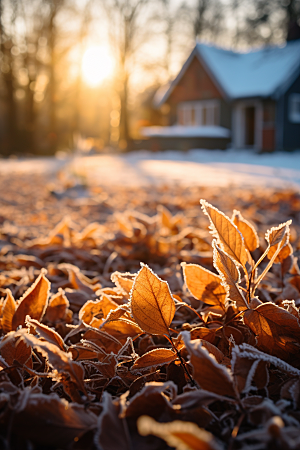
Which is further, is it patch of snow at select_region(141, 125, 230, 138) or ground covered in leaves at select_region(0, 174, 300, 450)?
patch of snow at select_region(141, 125, 230, 138)

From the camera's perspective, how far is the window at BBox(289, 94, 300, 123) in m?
20.1

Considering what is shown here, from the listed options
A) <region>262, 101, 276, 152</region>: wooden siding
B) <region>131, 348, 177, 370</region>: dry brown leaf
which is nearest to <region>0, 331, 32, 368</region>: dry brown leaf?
<region>131, 348, 177, 370</region>: dry brown leaf

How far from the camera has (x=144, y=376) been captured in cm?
84

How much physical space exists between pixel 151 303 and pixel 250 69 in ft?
76.3

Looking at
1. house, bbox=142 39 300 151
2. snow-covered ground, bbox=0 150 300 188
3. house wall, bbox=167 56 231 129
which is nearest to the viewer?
snow-covered ground, bbox=0 150 300 188

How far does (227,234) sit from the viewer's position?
0.85 meters

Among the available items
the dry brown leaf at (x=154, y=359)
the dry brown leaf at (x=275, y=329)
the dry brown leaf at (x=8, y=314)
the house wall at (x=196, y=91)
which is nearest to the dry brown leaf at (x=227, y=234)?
the dry brown leaf at (x=275, y=329)

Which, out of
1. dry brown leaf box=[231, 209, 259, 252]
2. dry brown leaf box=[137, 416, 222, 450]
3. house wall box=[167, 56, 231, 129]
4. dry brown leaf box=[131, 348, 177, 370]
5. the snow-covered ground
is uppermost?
house wall box=[167, 56, 231, 129]

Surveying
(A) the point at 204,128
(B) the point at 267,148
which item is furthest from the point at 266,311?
(A) the point at 204,128

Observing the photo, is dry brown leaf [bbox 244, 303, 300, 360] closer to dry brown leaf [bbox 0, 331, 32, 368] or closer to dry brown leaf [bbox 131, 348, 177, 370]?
dry brown leaf [bbox 131, 348, 177, 370]

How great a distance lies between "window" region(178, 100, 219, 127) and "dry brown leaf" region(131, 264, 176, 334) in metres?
22.3

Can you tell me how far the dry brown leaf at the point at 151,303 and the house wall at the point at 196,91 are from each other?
2162cm

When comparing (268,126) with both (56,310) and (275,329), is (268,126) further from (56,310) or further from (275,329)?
(275,329)

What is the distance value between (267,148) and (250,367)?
20352 millimetres
